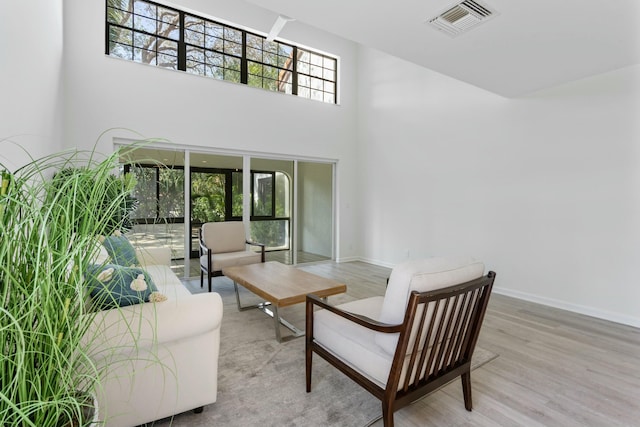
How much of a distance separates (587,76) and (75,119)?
6.33 m

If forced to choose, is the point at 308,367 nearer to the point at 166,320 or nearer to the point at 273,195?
the point at 166,320

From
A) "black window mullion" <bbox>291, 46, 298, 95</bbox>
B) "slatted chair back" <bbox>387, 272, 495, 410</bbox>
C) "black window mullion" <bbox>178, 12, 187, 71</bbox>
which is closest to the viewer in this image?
"slatted chair back" <bbox>387, 272, 495, 410</bbox>

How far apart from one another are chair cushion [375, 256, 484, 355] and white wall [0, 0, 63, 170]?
5.16 feet

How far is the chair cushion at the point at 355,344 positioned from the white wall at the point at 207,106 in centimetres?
408

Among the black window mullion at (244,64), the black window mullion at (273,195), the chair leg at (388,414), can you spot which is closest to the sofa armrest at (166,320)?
the chair leg at (388,414)

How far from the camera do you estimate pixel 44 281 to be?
74 cm

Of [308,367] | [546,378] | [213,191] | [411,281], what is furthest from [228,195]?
[546,378]

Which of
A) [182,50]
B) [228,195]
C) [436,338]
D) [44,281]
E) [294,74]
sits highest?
[294,74]

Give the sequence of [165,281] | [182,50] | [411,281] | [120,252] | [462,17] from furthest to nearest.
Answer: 1. [182,50]
2. [165,281]
3. [462,17]
4. [120,252]
5. [411,281]

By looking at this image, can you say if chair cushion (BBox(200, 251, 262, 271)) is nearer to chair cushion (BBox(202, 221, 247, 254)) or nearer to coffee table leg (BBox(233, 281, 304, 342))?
chair cushion (BBox(202, 221, 247, 254))

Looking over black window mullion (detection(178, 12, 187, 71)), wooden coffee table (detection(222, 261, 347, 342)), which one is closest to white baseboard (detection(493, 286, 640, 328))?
wooden coffee table (detection(222, 261, 347, 342))

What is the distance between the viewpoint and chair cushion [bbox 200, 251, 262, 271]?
4.20 m

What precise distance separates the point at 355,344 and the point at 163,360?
102 centimetres

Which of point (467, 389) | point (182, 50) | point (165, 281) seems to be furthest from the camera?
point (182, 50)
